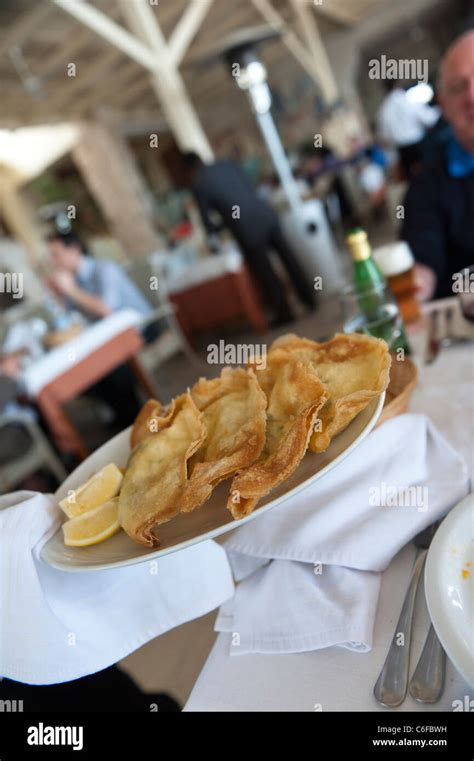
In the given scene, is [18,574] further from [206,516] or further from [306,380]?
[306,380]

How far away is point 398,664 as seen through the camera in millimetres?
560

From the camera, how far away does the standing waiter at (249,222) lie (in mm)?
4457

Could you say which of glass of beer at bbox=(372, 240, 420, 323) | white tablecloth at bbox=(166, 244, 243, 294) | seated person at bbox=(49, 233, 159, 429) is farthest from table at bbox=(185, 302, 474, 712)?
white tablecloth at bbox=(166, 244, 243, 294)

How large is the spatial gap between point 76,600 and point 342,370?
488mm

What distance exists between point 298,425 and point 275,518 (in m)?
0.21

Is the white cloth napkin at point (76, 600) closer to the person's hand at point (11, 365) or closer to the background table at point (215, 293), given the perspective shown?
the person's hand at point (11, 365)

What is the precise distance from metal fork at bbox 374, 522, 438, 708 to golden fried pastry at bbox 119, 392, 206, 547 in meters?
0.29

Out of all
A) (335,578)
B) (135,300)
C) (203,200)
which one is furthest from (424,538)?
(203,200)

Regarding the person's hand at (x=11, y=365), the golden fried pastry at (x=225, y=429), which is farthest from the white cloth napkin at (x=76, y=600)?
the person's hand at (x=11, y=365)

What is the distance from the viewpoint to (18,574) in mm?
662

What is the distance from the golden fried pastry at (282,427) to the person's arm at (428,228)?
1475 millimetres

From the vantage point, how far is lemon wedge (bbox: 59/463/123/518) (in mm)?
698

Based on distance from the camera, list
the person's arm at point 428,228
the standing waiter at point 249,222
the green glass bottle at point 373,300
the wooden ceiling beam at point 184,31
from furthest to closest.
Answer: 1. the wooden ceiling beam at point 184,31
2. the standing waiter at point 249,222
3. the person's arm at point 428,228
4. the green glass bottle at point 373,300

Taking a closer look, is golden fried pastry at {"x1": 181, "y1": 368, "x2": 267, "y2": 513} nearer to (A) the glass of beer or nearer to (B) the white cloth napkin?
(B) the white cloth napkin
